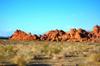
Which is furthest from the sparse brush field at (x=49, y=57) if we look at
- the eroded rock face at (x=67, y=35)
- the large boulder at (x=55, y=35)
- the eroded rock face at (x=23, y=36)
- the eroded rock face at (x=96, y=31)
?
the eroded rock face at (x=23, y=36)

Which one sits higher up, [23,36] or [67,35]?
[23,36]

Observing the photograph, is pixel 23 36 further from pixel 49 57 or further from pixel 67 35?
pixel 49 57

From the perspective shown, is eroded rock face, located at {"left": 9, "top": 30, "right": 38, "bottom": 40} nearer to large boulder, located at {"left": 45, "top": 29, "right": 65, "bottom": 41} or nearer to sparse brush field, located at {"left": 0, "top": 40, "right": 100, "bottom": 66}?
large boulder, located at {"left": 45, "top": 29, "right": 65, "bottom": 41}

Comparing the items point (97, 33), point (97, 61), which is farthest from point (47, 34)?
point (97, 61)

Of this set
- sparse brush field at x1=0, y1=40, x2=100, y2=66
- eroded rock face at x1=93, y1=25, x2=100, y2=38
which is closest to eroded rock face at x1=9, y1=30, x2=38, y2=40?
eroded rock face at x1=93, y1=25, x2=100, y2=38

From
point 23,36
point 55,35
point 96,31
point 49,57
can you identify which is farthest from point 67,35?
point 49,57

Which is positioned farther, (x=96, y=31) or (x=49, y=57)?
(x=96, y=31)

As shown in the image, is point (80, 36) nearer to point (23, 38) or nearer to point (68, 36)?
point (68, 36)

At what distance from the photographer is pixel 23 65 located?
1767 centimetres

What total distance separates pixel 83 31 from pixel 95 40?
8.27 metres

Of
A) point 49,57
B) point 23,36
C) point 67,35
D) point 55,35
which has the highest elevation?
point 23,36

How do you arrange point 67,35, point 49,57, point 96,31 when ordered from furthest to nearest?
point 67,35
point 96,31
point 49,57

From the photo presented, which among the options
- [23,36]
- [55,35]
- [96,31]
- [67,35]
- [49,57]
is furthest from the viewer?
[23,36]

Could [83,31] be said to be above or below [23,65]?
above
